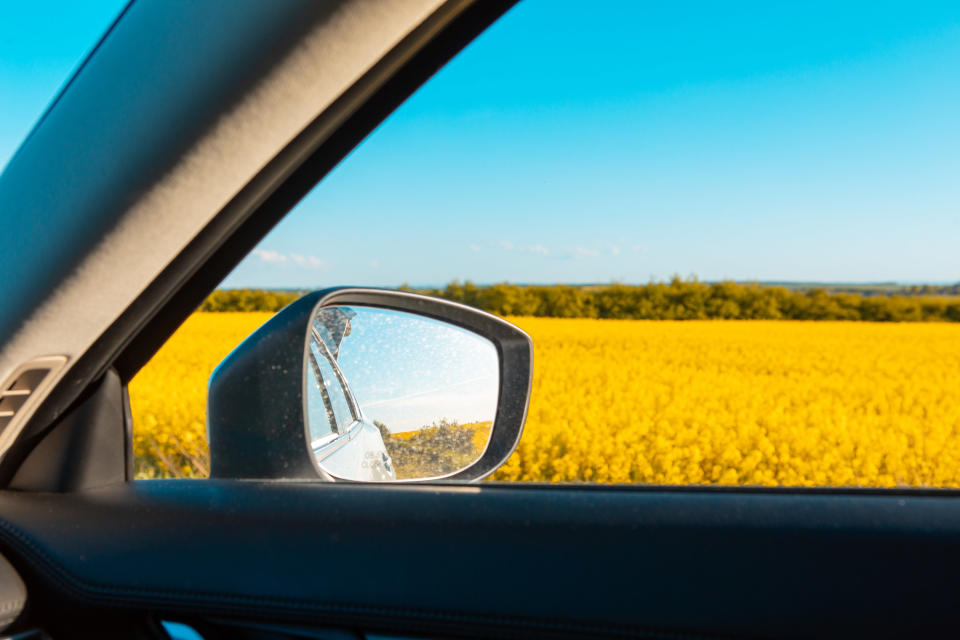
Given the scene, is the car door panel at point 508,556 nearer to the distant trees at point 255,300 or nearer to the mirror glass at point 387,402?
the mirror glass at point 387,402

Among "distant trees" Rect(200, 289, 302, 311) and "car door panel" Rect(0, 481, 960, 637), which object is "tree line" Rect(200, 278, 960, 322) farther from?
"car door panel" Rect(0, 481, 960, 637)

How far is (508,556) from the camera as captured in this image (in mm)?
1323

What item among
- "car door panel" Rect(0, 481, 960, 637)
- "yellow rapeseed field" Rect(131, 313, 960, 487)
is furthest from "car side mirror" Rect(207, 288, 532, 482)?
"yellow rapeseed field" Rect(131, 313, 960, 487)

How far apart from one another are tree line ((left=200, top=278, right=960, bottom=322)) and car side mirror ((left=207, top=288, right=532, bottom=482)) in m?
0.12

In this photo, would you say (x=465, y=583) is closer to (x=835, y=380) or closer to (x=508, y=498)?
(x=508, y=498)

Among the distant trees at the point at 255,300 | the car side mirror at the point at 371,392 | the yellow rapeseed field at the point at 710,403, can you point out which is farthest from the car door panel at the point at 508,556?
the distant trees at the point at 255,300

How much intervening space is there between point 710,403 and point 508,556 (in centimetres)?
166

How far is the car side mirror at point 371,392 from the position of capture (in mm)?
1402

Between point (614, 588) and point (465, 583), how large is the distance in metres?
0.27

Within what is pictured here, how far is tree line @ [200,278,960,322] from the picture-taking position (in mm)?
1829

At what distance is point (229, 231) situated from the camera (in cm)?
127

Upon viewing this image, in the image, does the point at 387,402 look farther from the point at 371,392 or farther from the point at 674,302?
the point at 674,302

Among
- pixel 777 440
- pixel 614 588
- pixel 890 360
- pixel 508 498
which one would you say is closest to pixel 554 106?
pixel 508 498

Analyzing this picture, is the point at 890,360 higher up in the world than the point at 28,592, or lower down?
higher up
